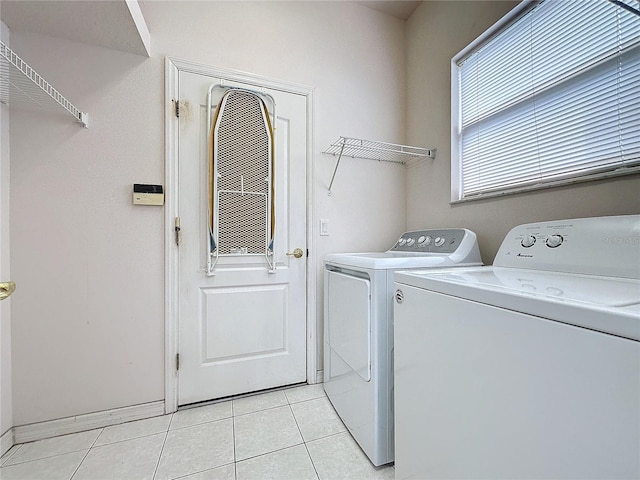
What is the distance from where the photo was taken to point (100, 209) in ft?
4.95

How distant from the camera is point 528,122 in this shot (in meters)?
1.42

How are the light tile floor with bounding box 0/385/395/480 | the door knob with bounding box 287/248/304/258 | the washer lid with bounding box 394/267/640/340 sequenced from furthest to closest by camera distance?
1. the door knob with bounding box 287/248/304/258
2. the light tile floor with bounding box 0/385/395/480
3. the washer lid with bounding box 394/267/640/340

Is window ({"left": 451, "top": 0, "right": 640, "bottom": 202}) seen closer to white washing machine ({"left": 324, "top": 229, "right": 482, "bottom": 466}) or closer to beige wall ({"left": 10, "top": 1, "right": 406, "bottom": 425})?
white washing machine ({"left": 324, "top": 229, "right": 482, "bottom": 466})

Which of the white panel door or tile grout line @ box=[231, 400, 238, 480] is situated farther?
the white panel door

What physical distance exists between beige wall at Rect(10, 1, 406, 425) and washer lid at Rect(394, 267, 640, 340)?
1.67 m

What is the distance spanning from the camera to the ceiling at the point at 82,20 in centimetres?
125

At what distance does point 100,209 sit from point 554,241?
90.6 inches

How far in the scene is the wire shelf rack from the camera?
1114 millimetres

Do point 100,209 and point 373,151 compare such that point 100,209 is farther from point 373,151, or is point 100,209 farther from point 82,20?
point 373,151

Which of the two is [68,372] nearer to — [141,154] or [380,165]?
[141,154]

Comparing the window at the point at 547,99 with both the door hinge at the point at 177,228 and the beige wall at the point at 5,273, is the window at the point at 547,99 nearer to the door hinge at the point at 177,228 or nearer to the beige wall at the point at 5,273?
the door hinge at the point at 177,228

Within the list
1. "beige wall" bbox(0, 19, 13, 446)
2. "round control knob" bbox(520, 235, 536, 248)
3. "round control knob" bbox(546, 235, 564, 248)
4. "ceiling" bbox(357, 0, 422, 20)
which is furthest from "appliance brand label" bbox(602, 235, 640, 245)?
"beige wall" bbox(0, 19, 13, 446)

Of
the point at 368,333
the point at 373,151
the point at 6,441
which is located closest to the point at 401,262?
the point at 368,333

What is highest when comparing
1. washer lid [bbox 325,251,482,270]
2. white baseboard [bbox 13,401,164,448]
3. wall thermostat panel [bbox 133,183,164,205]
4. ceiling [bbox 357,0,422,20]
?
ceiling [bbox 357,0,422,20]
